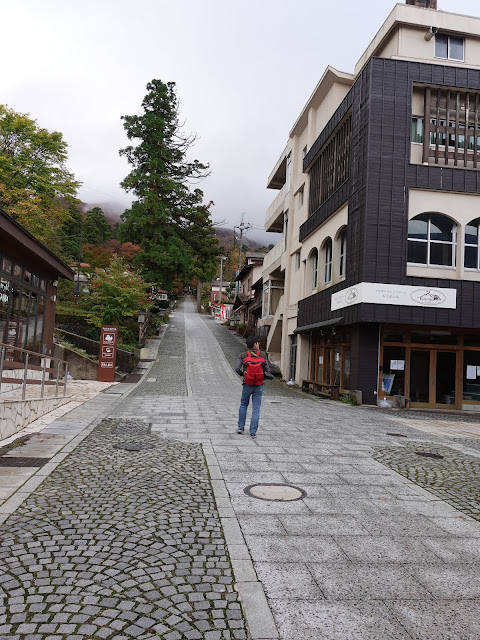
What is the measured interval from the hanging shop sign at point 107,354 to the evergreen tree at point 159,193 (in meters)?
16.4

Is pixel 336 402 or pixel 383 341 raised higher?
Answer: pixel 383 341

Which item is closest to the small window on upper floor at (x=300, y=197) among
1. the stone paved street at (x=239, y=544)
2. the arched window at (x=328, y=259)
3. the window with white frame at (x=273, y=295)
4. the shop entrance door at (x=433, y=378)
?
the arched window at (x=328, y=259)

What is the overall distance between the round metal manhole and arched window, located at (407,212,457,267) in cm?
1297

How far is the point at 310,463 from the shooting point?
7.00 m

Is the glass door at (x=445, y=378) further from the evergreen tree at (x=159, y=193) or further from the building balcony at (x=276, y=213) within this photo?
the evergreen tree at (x=159, y=193)

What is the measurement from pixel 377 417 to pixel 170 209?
2996 centimetres

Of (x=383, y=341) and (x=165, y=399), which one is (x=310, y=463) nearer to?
(x=165, y=399)

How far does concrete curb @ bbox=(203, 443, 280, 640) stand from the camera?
2.71 m

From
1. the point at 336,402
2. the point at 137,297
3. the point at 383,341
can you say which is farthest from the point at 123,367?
the point at 383,341

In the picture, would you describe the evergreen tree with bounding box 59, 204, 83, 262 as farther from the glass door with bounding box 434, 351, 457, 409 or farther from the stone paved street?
the stone paved street

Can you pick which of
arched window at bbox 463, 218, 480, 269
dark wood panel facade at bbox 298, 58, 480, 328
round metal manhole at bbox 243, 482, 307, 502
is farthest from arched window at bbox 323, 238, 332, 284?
round metal manhole at bbox 243, 482, 307, 502

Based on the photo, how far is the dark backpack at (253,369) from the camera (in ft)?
29.0

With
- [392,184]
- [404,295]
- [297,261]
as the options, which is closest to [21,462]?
[404,295]

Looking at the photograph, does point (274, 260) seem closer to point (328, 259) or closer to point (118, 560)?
point (328, 259)
